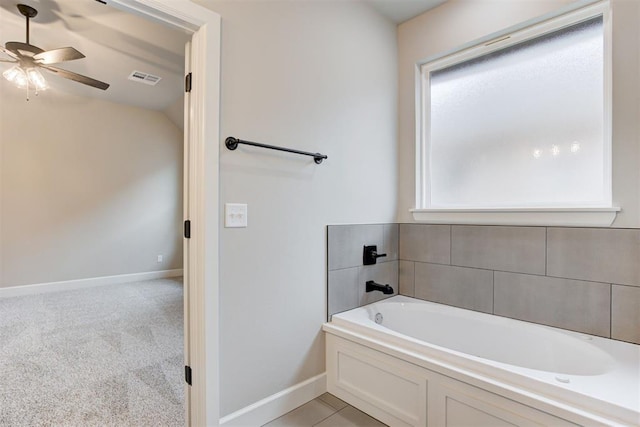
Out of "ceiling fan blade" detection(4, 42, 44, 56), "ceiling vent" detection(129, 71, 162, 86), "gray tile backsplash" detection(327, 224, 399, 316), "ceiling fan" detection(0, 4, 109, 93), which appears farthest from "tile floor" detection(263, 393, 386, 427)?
"ceiling vent" detection(129, 71, 162, 86)

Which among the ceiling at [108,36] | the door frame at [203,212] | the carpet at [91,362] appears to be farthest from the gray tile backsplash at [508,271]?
the ceiling at [108,36]

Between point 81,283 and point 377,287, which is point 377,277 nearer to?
point 377,287

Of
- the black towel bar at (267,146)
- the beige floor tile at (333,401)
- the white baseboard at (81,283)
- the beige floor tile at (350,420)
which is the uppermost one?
the black towel bar at (267,146)

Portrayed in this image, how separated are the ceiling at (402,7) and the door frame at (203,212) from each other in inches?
55.0

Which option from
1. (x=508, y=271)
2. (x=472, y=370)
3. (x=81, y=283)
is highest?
(x=508, y=271)

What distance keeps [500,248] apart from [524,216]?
25 centimetres

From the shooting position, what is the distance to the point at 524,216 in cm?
199

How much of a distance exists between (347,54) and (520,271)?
1867 millimetres

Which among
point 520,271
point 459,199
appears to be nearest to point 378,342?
point 520,271

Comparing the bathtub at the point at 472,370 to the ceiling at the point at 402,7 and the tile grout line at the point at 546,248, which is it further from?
the ceiling at the point at 402,7

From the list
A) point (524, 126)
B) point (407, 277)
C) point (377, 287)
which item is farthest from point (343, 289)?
point (524, 126)

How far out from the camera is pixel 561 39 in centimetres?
195

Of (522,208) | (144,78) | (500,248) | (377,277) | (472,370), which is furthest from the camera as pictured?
(144,78)

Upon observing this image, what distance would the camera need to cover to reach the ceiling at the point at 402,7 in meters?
2.33
